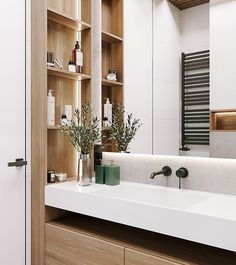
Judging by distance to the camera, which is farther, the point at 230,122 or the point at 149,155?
the point at 149,155

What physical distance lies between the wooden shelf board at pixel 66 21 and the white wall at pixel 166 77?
522 millimetres

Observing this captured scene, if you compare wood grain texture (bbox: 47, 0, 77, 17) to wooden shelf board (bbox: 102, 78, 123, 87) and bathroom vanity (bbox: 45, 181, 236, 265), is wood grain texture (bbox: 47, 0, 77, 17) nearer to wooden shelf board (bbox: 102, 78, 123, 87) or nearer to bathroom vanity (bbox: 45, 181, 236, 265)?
wooden shelf board (bbox: 102, 78, 123, 87)

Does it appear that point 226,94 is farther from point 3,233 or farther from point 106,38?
point 3,233

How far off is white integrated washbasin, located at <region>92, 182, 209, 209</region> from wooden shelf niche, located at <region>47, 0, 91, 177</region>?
493 mm

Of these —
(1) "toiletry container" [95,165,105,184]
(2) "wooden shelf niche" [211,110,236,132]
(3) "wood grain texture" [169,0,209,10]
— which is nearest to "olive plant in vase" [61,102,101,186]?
(1) "toiletry container" [95,165,105,184]

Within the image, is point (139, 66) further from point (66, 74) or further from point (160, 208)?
point (160, 208)

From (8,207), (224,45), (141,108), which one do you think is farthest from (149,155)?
(8,207)

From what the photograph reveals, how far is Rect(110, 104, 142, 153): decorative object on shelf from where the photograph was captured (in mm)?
2062

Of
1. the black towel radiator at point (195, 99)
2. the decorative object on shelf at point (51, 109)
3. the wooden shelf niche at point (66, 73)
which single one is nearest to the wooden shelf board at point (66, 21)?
the wooden shelf niche at point (66, 73)

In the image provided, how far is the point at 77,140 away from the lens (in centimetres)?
189

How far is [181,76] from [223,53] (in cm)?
28

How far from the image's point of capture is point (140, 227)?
1.41 meters

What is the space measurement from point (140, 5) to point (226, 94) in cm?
91

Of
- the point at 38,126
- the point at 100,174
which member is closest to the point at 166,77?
the point at 100,174
